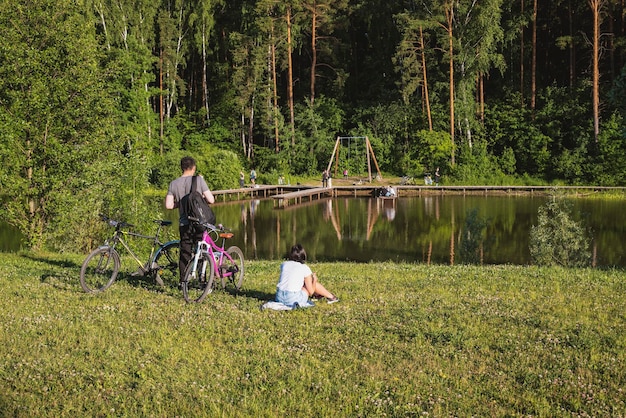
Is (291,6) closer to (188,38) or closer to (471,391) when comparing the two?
(188,38)

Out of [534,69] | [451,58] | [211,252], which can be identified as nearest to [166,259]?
[211,252]

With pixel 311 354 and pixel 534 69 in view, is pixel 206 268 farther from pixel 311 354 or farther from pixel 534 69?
pixel 534 69

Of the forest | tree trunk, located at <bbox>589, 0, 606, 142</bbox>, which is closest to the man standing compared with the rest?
the forest

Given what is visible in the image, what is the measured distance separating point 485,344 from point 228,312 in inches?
122

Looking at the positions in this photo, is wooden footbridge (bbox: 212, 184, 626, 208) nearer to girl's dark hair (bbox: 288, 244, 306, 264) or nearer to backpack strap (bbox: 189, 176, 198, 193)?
backpack strap (bbox: 189, 176, 198, 193)

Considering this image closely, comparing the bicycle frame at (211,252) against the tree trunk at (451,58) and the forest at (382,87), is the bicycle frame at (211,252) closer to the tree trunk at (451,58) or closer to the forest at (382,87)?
the forest at (382,87)

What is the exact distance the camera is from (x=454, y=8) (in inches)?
1855

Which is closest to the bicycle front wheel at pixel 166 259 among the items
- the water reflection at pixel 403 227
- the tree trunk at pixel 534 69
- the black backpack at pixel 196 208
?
the black backpack at pixel 196 208

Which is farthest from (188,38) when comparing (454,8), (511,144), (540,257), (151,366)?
(151,366)

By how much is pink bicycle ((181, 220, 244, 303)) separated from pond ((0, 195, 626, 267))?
12.0 m

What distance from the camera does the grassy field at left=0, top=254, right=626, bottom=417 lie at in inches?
198

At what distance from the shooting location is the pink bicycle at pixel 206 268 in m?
8.40

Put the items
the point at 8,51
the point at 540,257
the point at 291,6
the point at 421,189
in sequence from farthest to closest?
1. the point at 291,6
2. the point at 421,189
3. the point at 540,257
4. the point at 8,51

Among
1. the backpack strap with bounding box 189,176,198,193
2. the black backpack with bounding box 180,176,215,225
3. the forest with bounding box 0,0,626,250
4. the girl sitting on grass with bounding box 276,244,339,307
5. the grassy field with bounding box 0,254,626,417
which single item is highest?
the forest with bounding box 0,0,626,250
